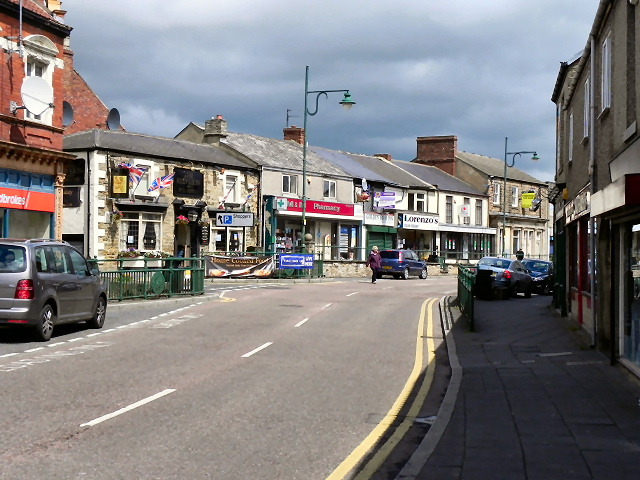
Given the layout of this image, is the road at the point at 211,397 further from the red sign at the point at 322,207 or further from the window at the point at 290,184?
the window at the point at 290,184

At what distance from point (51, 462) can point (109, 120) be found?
135 ft

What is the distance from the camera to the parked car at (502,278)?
97.0 feet

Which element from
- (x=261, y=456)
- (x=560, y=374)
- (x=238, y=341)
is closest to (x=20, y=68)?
(x=238, y=341)

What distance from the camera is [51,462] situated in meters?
6.89

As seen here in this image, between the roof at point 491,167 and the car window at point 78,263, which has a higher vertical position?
the roof at point 491,167

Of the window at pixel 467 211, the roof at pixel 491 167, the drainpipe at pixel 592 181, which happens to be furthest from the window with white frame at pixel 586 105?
the roof at pixel 491 167

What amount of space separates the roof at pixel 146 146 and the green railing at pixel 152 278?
1430cm

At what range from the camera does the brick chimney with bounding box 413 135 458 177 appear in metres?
72.4

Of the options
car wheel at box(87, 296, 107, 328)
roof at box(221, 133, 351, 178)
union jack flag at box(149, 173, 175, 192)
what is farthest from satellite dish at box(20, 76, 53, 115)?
roof at box(221, 133, 351, 178)

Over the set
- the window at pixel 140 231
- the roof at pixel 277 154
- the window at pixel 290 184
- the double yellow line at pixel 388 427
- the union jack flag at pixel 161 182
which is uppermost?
the roof at pixel 277 154

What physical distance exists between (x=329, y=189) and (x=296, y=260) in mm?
13624

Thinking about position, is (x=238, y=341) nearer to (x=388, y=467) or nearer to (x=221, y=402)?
(x=221, y=402)

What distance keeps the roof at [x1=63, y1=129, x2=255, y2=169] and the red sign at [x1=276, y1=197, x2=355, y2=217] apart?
12.1 ft

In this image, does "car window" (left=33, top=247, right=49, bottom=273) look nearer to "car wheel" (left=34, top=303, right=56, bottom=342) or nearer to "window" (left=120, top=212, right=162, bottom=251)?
"car wheel" (left=34, top=303, right=56, bottom=342)
